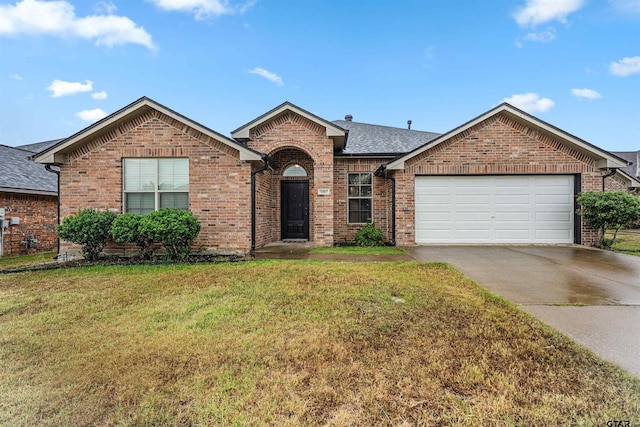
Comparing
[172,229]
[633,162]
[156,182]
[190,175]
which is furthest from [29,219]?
[633,162]

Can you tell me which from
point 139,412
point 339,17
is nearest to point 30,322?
point 139,412

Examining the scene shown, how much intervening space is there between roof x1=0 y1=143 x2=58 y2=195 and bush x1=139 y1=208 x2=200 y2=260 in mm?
5001

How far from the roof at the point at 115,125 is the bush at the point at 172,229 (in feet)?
7.62

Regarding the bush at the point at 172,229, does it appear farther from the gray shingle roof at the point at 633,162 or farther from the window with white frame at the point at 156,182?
the gray shingle roof at the point at 633,162

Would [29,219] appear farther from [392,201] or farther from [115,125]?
[392,201]

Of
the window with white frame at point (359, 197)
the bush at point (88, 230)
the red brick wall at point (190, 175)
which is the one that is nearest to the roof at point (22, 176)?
the red brick wall at point (190, 175)

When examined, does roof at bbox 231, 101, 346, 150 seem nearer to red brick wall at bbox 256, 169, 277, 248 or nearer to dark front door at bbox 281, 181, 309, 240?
red brick wall at bbox 256, 169, 277, 248

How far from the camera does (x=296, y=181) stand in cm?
1178

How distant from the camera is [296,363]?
2602 mm

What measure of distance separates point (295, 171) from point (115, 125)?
19.7ft

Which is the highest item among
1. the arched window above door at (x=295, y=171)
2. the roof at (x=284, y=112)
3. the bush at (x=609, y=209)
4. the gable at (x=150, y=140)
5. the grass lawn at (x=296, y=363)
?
the roof at (x=284, y=112)

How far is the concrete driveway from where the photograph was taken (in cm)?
306

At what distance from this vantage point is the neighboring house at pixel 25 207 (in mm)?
9766

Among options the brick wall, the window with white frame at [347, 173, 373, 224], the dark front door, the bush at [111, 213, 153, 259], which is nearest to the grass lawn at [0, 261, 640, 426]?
the bush at [111, 213, 153, 259]
